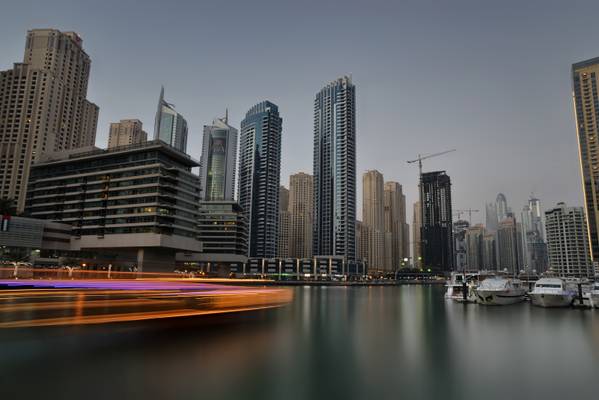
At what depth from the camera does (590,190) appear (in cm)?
14950

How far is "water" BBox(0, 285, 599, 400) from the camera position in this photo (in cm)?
1045

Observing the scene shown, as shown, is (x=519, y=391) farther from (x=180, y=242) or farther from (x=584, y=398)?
(x=180, y=242)

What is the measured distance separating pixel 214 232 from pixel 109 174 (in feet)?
200

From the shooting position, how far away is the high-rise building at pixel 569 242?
572 feet

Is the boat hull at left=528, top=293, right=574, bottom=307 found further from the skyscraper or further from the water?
the skyscraper

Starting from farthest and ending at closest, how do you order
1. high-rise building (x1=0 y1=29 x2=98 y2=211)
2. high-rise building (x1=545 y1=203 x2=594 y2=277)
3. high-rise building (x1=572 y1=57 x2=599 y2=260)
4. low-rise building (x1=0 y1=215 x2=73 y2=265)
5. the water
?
high-rise building (x1=545 y1=203 x2=594 y2=277)
high-rise building (x1=0 y1=29 x2=98 y2=211)
high-rise building (x1=572 y1=57 x2=599 y2=260)
low-rise building (x1=0 y1=215 x2=73 y2=265)
the water

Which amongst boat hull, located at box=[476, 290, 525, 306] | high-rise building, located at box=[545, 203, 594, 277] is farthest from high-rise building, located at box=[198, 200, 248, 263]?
high-rise building, located at box=[545, 203, 594, 277]

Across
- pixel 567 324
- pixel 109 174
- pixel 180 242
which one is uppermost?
pixel 109 174

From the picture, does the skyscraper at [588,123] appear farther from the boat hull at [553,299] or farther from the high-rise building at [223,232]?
the high-rise building at [223,232]

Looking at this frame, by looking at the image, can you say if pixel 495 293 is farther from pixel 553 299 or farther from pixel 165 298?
pixel 165 298

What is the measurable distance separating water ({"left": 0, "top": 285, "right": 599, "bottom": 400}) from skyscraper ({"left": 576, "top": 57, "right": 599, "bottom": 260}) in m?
157

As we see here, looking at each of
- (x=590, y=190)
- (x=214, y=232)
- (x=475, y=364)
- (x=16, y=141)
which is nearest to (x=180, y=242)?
(x=214, y=232)

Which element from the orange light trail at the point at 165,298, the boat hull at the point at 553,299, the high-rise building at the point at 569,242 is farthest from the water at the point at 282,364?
the high-rise building at the point at 569,242

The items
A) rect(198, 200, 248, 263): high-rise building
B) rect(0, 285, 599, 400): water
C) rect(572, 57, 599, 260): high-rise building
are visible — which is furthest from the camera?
rect(198, 200, 248, 263): high-rise building
